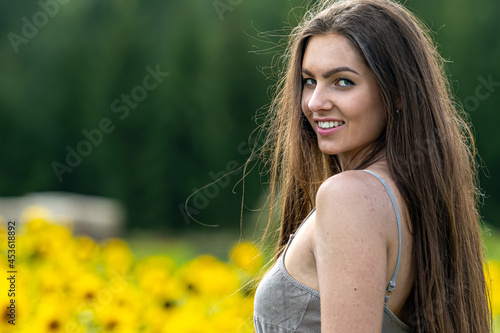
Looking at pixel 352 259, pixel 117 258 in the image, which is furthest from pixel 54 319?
pixel 352 259

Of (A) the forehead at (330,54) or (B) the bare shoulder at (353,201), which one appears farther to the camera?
(A) the forehead at (330,54)

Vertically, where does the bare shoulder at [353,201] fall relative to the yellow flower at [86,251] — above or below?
above

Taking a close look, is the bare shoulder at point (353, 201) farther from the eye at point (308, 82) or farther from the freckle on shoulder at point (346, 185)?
the eye at point (308, 82)

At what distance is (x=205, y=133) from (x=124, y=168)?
1.32 meters

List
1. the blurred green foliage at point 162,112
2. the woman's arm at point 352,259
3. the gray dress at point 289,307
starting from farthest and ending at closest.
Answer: the blurred green foliage at point 162,112, the gray dress at point 289,307, the woman's arm at point 352,259

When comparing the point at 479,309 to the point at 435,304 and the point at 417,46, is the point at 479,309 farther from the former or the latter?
the point at 417,46

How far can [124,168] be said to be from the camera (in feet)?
33.2

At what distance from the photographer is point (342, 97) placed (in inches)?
57.6

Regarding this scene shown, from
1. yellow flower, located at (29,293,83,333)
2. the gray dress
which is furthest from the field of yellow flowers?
the gray dress

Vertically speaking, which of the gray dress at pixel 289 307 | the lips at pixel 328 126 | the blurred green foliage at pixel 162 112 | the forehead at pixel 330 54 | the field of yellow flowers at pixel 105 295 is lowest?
the blurred green foliage at pixel 162 112

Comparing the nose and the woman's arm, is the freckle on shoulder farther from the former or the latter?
the nose

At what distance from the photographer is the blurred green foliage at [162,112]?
1015 centimetres

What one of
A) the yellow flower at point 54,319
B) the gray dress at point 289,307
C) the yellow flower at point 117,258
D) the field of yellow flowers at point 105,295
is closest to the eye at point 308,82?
the gray dress at point 289,307

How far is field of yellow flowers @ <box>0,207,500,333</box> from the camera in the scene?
236cm
